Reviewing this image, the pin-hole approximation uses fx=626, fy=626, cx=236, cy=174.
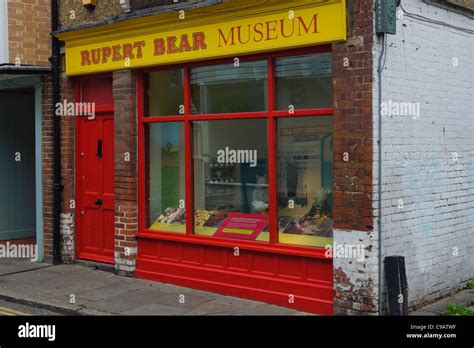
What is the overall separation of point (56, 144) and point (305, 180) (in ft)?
15.5

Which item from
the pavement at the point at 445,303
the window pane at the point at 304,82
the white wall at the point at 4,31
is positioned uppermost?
the white wall at the point at 4,31

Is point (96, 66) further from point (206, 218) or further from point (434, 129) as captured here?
point (434, 129)

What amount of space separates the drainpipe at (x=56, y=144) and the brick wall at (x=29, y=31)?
8.3 inches

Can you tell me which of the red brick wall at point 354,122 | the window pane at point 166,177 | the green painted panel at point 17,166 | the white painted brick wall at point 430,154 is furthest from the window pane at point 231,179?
the green painted panel at point 17,166

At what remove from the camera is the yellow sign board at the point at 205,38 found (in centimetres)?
738

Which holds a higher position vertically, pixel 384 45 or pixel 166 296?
pixel 384 45

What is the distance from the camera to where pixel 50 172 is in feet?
35.1

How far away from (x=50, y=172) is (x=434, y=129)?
6.33 m

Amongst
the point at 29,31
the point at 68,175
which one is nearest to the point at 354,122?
the point at 68,175

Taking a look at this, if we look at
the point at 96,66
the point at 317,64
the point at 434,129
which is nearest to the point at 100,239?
the point at 96,66

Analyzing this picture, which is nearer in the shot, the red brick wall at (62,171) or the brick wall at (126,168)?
the brick wall at (126,168)

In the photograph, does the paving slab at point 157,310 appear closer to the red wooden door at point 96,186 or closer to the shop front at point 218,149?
the shop front at point 218,149

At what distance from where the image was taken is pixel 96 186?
1038 centimetres

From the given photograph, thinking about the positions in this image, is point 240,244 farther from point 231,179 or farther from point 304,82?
point 304,82
